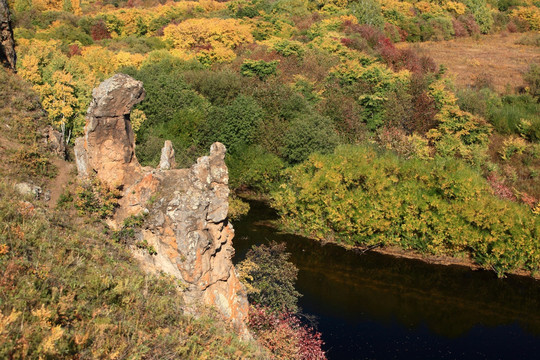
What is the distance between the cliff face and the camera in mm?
15688

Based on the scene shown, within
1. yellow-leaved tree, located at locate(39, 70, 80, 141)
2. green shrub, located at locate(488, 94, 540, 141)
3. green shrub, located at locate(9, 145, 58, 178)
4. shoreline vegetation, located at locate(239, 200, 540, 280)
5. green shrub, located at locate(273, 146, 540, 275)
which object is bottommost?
shoreline vegetation, located at locate(239, 200, 540, 280)

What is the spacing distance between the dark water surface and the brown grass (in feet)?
107

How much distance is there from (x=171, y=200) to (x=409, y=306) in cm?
1751

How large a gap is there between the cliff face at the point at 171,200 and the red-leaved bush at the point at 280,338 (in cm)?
138

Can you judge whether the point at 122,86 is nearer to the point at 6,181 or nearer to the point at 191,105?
the point at 6,181

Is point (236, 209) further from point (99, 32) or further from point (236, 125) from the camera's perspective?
point (99, 32)

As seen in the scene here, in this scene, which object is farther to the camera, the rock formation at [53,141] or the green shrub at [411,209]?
the green shrub at [411,209]

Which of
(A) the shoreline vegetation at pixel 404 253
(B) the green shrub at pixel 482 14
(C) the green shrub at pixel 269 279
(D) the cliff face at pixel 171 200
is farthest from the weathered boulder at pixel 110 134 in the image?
(B) the green shrub at pixel 482 14

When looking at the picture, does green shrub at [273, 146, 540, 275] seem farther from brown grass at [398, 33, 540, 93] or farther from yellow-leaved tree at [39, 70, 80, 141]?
brown grass at [398, 33, 540, 93]

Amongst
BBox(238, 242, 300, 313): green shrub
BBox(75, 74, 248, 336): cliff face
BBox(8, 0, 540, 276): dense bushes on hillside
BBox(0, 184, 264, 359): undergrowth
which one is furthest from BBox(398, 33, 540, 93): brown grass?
BBox(0, 184, 264, 359): undergrowth

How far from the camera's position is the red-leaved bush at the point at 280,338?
17531mm

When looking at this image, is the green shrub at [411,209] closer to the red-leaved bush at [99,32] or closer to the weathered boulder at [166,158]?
the weathered boulder at [166,158]

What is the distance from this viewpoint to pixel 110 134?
1672 cm

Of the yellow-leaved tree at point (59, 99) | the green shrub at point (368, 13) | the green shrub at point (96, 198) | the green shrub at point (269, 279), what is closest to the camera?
the green shrub at point (96, 198)
